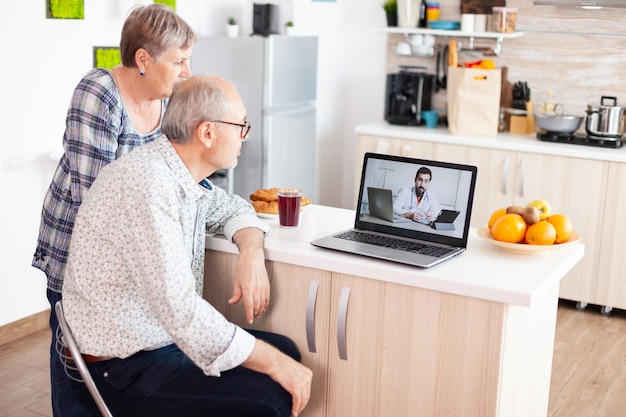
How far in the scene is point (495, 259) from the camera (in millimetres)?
2211

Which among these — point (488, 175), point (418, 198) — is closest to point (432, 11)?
point (488, 175)

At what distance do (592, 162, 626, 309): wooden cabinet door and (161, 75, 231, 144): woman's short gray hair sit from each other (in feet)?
8.47

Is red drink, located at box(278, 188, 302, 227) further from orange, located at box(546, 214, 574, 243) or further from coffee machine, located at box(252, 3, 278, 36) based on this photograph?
coffee machine, located at box(252, 3, 278, 36)

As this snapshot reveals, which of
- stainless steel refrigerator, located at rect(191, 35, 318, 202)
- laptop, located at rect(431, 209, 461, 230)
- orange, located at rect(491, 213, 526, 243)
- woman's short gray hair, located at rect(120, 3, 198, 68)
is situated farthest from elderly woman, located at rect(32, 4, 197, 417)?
stainless steel refrigerator, located at rect(191, 35, 318, 202)

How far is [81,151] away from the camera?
2275 mm

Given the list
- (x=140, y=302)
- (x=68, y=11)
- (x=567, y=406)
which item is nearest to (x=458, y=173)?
(x=140, y=302)

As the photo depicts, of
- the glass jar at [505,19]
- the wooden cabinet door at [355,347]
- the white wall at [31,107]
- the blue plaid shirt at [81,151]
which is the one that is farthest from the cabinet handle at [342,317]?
the glass jar at [505,19]

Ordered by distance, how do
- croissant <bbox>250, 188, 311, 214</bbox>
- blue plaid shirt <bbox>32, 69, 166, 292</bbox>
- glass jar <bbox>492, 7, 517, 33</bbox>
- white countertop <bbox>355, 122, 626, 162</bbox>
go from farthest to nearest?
glass jar <bbox>492, 7, 517, 33</bbox> → white countertop <bbox>355, 122, 626, 162</bbox> → croissant <bbox>250, 188, 311, 214</bbox> → blue plaid shirt <bbox>32, 69, 166, 292</bbox>

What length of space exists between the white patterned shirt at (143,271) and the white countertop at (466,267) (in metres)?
0.30

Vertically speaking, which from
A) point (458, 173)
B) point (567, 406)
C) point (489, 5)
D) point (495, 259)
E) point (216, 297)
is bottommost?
point (567, 406)

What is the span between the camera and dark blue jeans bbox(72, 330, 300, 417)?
Answer: 2043 millimetres

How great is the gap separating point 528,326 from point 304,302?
1.99 ft

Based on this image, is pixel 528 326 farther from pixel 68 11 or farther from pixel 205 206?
pixel 68 11

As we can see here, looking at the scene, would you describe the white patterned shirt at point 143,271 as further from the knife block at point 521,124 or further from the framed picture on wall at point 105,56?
the knife block at point 521,124
